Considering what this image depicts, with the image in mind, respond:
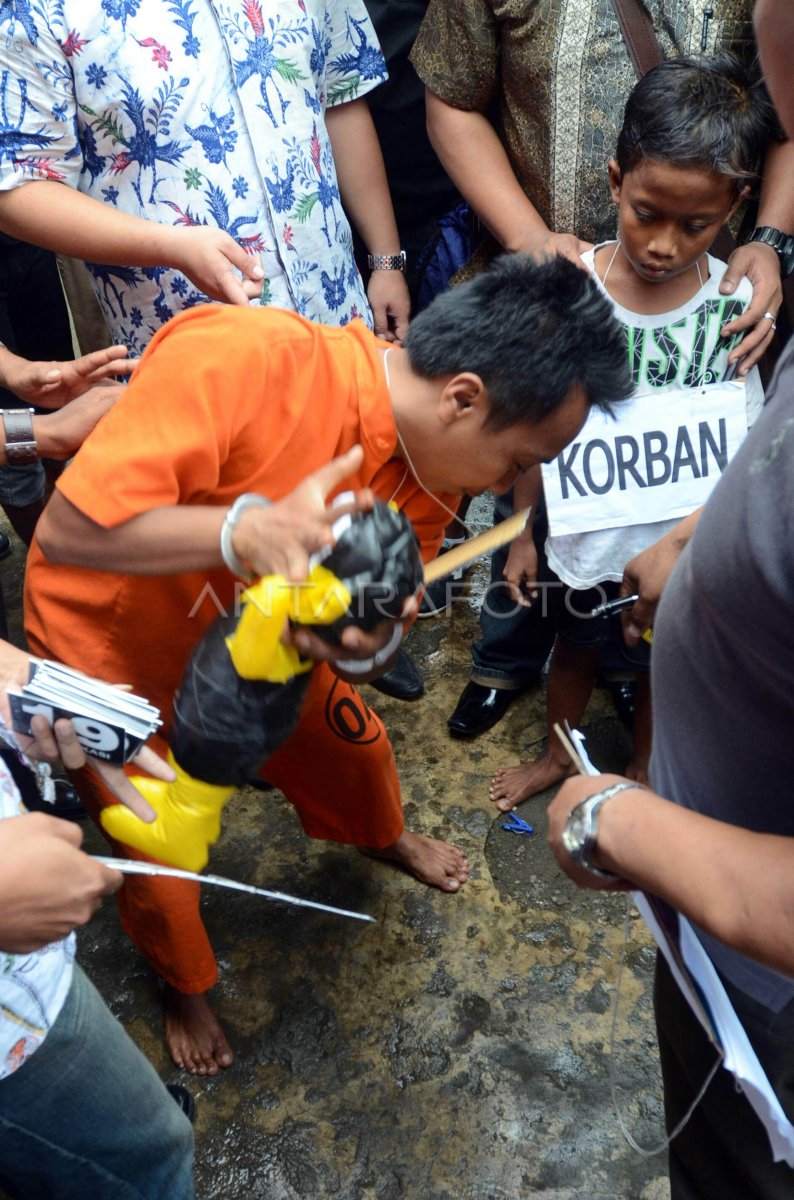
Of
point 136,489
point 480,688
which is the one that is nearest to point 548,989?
point 480,688

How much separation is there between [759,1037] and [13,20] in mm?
2096

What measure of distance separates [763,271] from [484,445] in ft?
3.72

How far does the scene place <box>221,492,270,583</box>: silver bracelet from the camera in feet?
4.38

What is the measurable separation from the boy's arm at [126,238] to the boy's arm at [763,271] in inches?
46.4

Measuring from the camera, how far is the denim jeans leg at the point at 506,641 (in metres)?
2.76

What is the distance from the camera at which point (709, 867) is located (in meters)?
0.94

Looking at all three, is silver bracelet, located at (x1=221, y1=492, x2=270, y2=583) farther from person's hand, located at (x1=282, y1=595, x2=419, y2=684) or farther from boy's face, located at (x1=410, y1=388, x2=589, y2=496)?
boy's face, located at (x1=410, y1=388, x2=589, y2=496)

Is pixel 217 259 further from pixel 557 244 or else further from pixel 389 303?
pixel 389 303

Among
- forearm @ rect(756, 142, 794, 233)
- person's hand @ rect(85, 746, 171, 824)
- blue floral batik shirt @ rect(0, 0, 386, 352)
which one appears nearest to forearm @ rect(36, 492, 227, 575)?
person's hand @ rect(85, 746, 171, 824)

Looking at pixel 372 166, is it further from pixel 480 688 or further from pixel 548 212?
pixel 480 688

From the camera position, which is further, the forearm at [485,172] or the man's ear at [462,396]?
the forearm at [485,172]

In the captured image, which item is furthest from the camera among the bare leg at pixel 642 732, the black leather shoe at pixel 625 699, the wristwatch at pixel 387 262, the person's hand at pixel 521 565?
the black leather shoe at pixel 625 699

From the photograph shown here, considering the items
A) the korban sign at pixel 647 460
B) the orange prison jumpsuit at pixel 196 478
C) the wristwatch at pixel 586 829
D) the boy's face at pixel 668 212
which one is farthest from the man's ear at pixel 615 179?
the wristwatch at pixel 586 829

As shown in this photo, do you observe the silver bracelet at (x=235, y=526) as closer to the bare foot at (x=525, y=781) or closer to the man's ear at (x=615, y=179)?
the man's ear at (x=615, y=179)
